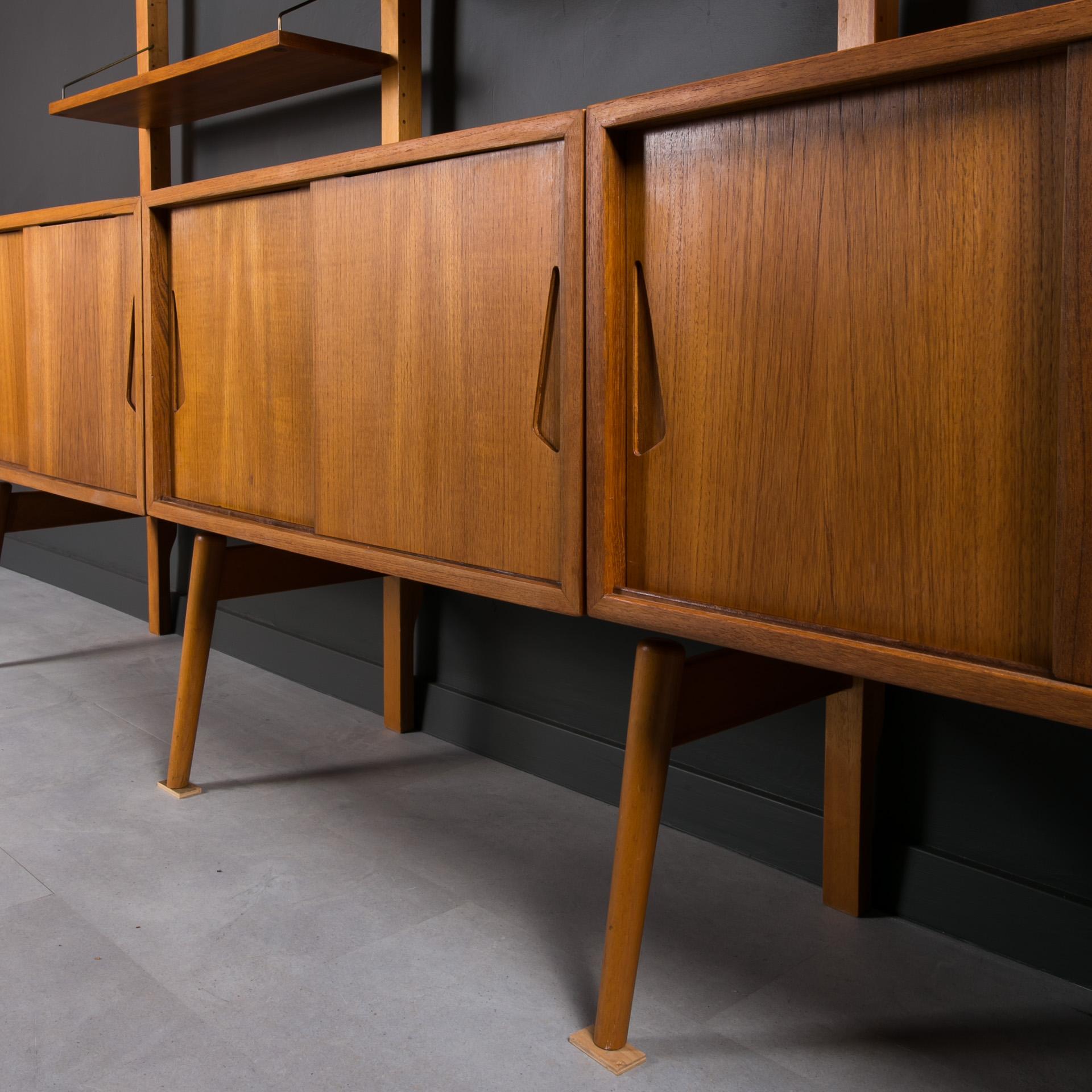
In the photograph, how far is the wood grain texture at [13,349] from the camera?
222cm

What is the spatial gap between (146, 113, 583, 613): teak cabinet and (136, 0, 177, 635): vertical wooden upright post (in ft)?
3.24

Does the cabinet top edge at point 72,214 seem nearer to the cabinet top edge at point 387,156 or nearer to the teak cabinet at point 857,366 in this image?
the cabinet top edge at point 387,156

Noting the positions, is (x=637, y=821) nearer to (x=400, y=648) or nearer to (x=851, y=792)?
(x=851, y=792)

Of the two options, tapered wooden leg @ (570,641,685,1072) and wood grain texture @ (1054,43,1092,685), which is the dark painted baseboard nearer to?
tapered wooden leg @ (570,641,685,1072)

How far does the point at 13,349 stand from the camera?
7.37ft

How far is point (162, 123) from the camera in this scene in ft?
9.04

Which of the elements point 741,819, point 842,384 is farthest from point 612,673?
point 842,384

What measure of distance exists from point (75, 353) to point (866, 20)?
1.45 m

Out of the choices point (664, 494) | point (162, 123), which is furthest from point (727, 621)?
point (162, 123)

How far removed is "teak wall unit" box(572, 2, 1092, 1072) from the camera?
83cm

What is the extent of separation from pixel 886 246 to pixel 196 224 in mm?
1203

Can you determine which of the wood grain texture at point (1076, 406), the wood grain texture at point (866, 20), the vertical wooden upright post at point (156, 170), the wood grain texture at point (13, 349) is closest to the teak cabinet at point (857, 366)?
the wood grain texture at point (1076, 406)

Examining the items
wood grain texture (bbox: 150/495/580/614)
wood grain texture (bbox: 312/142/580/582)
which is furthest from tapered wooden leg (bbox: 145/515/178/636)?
wood grain texture (bbox: 312/142/580/582)

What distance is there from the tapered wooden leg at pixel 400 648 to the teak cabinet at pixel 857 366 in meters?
1.13
